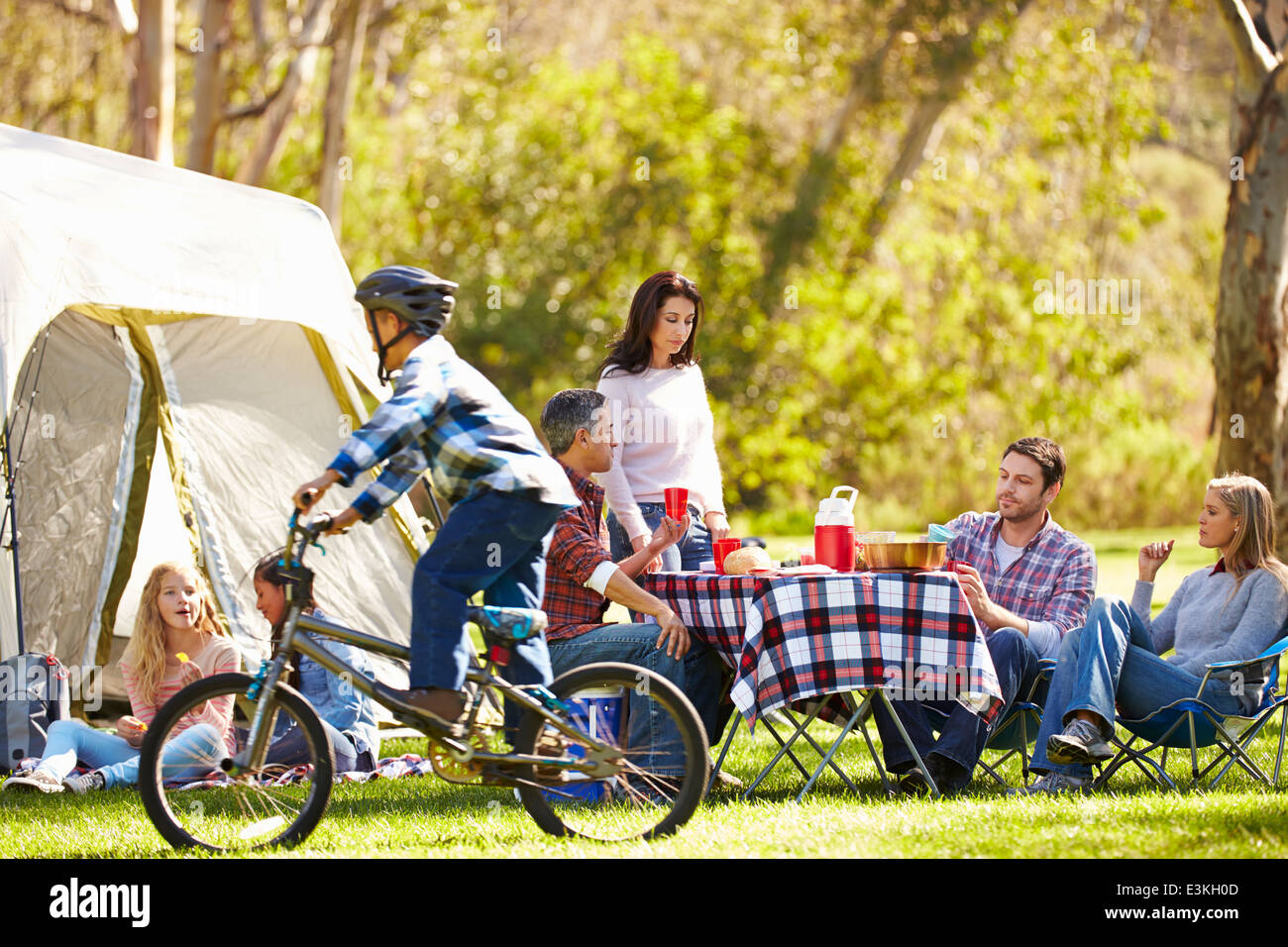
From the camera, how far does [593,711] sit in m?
4.09

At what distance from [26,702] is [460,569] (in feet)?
8.44

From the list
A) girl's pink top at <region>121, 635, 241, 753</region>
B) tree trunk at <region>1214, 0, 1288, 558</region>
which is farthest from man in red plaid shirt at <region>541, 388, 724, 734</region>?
tree trunk at <region>1214, 0, 1288, 558</region>

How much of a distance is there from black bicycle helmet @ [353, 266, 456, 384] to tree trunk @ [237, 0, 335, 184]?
9980 mm

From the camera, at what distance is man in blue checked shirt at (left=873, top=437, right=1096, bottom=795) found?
487 centimetres

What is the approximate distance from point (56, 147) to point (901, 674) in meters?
4.31

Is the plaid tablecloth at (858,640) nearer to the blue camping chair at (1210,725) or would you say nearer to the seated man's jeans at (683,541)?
the blue camping chair at (1210,725)

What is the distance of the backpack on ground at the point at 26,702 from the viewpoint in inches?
219

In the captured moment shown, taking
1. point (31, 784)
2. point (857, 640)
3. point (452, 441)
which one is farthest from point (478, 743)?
point (31, 784)

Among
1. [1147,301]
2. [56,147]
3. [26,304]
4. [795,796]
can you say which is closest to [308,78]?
[56,147]

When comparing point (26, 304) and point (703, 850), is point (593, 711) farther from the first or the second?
point (26, 304)

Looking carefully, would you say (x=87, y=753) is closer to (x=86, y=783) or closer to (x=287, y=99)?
(x=86, y=783)

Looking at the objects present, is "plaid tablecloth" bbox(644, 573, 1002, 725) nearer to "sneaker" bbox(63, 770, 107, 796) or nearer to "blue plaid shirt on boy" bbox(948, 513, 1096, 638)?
"blue plaid shirt on boy" bbox(948, 513, 1096, 638)

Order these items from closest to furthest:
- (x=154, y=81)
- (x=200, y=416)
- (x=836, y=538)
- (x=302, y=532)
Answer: (x=302, y=532), (x=836, y=538), (x=200, y=416), (x=154, y=81)

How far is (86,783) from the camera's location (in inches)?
211
